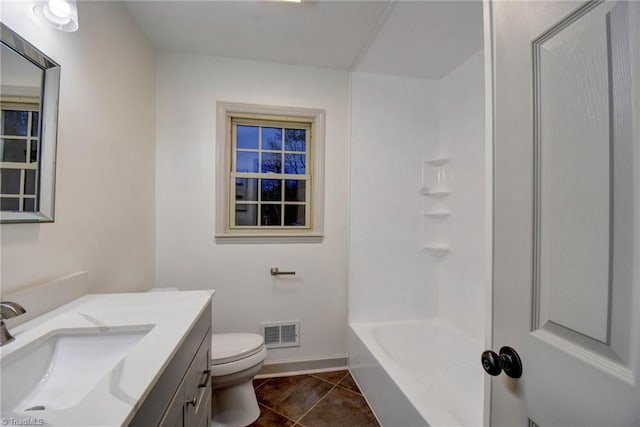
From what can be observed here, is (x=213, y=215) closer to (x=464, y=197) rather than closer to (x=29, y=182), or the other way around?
(x=29, y=182)

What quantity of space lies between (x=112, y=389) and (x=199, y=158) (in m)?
1.76

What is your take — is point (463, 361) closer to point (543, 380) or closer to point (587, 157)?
point (543, 380)

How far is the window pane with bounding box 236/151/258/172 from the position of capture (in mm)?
2221

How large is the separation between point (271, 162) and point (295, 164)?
0.65 feet

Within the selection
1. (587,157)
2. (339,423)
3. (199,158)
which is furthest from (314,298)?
(587,157)

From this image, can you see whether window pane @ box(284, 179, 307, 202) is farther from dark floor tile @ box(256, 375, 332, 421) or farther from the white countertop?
dark floor tile @ box(256, 375, 332, 421)

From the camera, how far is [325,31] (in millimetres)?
1801

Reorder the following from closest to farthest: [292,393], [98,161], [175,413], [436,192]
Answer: [175,413] → [98,161] → [292,393] → [436,192]

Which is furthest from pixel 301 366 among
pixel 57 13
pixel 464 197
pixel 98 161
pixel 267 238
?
pixel 57 13

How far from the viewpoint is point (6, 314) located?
0.74 metres

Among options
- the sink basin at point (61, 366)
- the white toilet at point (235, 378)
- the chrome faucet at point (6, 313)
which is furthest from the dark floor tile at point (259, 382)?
the chrome faucet at point (6, 313)

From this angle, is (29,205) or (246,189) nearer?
(29,205)

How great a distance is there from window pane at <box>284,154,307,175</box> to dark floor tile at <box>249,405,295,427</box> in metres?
1.71

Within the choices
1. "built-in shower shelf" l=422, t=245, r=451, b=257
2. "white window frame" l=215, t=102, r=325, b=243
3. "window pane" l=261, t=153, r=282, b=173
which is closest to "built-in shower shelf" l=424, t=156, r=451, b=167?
"built-in shower shelf" l=422, t=245, r=451, b=257
